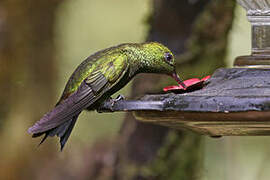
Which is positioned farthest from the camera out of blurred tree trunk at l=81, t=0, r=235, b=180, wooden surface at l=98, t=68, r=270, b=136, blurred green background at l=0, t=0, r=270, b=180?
blurred green background at l=0, t=0, r=270, b=180

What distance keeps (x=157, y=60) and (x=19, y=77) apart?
324 cm

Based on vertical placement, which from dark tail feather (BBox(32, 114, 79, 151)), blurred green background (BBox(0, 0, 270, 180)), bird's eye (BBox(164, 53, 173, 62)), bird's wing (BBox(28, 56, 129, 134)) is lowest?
blurred green background (BBox(0, 0, 270, 180))

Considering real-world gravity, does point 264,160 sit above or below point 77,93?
below

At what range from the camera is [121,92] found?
667 cm

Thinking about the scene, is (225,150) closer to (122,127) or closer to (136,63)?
(122,127)

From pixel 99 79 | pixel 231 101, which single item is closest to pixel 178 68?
pixel 99 79

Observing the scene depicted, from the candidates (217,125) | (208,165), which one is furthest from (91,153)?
(217,125)

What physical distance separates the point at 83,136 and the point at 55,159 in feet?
2.98

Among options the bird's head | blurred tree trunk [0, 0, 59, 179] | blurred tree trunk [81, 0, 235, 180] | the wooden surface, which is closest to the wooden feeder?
the wooden surface

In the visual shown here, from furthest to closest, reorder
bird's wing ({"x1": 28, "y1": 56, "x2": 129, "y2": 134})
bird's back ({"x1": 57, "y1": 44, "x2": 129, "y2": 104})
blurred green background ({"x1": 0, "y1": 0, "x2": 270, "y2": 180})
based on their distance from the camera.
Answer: blurred green background ({"x1": 0, "y1": 0, "x2": 270, "y2": 180}) < bird's back ({"x1": 57, "y1": 44, "x2": 129, "y2": 104}) < bird's wing ({"x1": 28, "y1": 56, "x2": 129, "y2": 134})

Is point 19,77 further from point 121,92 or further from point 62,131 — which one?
point 62,131

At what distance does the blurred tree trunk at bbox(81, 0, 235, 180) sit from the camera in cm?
481

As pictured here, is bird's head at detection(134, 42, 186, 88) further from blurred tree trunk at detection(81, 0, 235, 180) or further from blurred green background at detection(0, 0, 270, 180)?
blurred green background at detection(0, 0, 270, 180)

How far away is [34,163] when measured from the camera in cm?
564
